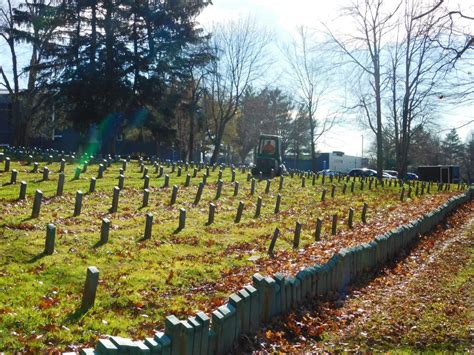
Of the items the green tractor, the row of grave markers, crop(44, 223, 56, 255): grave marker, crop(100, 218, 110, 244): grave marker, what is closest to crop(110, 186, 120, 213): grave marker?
crop(100, 218, 110, 244): grave marker

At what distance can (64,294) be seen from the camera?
21.9 feet

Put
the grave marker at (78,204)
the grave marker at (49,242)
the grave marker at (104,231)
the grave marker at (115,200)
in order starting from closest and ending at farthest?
1. the grave marker at (49,242)
2. the grave marker at (104,231)
3. the grave marker at (78,204)
4. the grave marker at (115,200)

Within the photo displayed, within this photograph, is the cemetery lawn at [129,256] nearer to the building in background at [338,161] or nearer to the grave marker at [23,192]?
the grave marker at [23,192]

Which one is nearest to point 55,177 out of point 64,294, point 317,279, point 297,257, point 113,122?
point 297,257

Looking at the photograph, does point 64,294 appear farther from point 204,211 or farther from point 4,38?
point 4,38

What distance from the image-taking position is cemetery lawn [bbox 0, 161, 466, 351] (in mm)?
5805

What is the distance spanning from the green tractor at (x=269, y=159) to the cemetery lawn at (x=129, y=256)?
12473 millimetres

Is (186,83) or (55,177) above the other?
(186,83)

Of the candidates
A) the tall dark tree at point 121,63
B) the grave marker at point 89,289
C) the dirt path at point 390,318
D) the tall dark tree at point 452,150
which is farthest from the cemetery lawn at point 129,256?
the tall dark tree at point 452,150

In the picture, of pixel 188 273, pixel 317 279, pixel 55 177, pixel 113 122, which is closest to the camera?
pixel 317 279

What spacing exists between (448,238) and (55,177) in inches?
522

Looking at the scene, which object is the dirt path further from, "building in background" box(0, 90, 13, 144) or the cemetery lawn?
"building in background" box(0, 90, 13, 144)

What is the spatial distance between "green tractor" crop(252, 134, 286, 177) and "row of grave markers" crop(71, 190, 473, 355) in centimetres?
2036

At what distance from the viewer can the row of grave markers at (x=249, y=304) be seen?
4121mm
